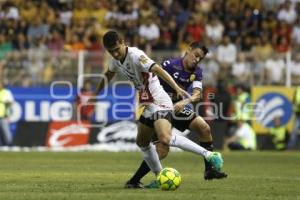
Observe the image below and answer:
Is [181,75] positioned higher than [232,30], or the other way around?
[232,30]

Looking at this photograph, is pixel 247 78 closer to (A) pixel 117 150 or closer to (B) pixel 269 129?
(B) pixel 269 129

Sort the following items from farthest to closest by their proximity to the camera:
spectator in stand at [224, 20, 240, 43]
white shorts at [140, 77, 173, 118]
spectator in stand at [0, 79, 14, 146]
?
spectator in stand at [224, 20, 240, 43] → spectator in stand at [0, 79, 14, 146] → white shorts at [140, 77, 173, 118]

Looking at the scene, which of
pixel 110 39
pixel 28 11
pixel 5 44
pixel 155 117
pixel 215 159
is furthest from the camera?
pixel 28 11

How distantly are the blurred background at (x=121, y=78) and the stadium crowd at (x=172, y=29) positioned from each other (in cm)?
4

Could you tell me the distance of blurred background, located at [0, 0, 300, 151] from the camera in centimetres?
2889

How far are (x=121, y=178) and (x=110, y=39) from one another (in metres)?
3.90

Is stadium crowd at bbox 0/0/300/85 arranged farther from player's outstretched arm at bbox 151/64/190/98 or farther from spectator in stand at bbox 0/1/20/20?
player's outstretched arm at bbox 151/64/190/98

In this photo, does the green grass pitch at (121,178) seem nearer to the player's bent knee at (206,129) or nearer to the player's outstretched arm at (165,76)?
the player's bent knee at (206,129)

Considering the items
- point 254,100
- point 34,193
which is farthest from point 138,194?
point 254,100

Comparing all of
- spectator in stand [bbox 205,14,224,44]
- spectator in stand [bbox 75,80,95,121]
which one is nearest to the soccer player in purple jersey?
spectator in stand [bbox 75,80,95,121]

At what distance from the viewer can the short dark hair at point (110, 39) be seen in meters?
12.9

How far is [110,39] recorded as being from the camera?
510 inches

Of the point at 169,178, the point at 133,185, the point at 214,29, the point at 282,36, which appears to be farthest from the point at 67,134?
the point at 169,178

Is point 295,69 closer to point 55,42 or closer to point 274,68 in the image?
point 274,68
